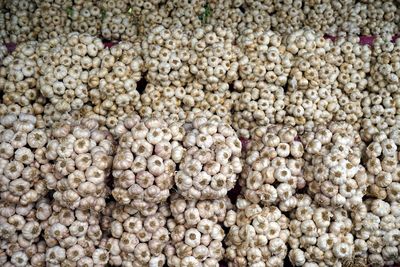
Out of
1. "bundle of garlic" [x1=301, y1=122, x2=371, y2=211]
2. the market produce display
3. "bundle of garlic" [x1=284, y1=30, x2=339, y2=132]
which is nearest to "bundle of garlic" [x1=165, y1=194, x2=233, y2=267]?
the market produce display

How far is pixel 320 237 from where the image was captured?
2410 millimetres

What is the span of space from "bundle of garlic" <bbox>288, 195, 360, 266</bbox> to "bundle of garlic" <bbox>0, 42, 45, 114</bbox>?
182 cm

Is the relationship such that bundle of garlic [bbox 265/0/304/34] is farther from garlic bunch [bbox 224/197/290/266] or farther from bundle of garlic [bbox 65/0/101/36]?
garlic bunch [bbox 224/197/290/266]

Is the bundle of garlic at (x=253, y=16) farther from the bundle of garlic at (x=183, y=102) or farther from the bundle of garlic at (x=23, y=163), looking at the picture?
the bundle of garlic at (x=23, y=163)

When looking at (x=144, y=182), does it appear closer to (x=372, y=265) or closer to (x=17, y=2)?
(x=372, y=265)

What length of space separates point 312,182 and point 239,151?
46cm

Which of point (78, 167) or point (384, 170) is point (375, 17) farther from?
point (78, 167)

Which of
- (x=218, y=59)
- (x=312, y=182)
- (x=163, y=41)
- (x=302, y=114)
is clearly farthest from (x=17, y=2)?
(x=312, y=182)

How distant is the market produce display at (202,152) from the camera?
7.59ft

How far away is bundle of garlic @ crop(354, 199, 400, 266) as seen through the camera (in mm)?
2451

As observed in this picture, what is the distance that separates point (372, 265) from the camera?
254 cm

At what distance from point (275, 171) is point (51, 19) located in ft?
7.15

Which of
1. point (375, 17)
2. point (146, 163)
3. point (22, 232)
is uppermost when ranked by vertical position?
point (375, 17)

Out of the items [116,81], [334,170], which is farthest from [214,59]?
[334,170]
